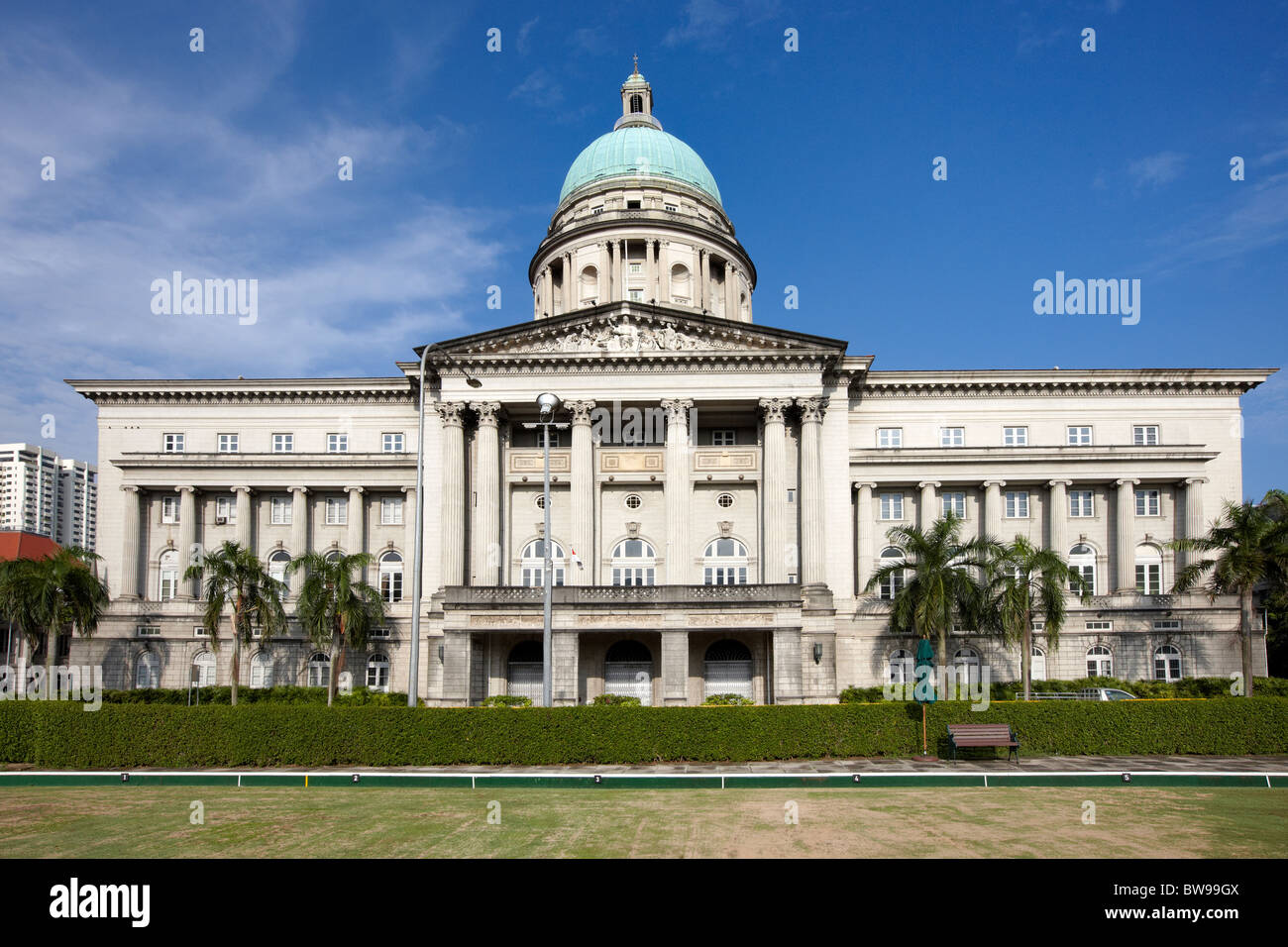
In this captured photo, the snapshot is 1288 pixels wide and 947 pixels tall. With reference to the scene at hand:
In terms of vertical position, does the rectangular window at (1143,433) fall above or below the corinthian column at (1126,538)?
above

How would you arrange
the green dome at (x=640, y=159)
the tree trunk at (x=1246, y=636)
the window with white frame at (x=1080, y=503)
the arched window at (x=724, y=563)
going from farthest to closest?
1. the green dome at (x=640, y=159)
2. the window with white frame at (x=1080, y=503)
3. the arched window at (x=724, y=563)
4. the tree trunk at (x=1246, y=636)

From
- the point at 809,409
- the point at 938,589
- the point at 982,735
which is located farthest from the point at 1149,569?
the point at 982,735

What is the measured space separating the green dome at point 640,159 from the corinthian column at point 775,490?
91.0 ft

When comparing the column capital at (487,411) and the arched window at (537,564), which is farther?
the arched window at (537,564)

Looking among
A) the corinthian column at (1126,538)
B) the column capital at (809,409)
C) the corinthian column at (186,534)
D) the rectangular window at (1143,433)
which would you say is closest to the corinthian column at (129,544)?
the corinthian column at (186,534)

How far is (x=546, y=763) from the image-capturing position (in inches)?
1084

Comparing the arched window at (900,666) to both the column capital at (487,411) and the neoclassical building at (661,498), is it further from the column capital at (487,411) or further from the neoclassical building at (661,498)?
the column capital at (487,411)

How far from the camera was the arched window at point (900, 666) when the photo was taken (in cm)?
4856

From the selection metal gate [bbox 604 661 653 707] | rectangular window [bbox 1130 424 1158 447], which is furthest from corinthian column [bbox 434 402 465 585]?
rectangular window [bbox 1130 424 1158 447]

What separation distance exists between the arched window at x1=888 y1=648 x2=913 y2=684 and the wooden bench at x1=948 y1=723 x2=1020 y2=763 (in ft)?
71.6

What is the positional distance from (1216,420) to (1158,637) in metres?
13.3

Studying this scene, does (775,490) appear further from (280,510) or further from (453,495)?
(280,510)

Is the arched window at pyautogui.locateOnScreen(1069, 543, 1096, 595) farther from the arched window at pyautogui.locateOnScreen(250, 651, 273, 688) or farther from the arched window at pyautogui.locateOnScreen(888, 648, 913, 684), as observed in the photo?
the arched window at pyautogui.locateOnScreen(250, 651, 273, 688)
